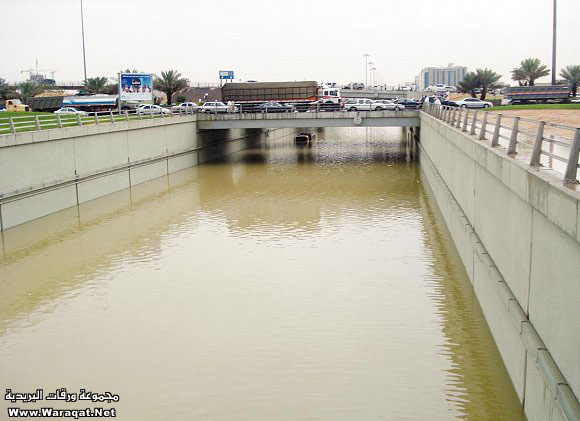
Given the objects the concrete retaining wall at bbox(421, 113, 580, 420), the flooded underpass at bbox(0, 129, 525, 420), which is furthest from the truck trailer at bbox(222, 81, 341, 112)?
the concrete retaining wall at bbox(421, 113, 580, 420)

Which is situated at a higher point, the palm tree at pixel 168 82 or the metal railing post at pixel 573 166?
the palm tree at pixel 168 82

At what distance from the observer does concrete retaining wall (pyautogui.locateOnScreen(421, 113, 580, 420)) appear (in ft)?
25.2

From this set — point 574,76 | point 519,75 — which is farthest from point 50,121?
point 519,75

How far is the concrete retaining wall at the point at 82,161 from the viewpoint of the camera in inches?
995

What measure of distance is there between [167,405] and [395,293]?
7.23 metres

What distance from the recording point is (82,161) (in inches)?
1235

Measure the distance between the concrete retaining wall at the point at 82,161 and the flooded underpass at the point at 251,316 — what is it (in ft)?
3.74

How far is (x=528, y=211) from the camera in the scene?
10.2m

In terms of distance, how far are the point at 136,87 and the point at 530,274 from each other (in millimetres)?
41654

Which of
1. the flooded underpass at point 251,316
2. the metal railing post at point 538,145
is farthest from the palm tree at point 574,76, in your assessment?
the metal railing post at point 538,145

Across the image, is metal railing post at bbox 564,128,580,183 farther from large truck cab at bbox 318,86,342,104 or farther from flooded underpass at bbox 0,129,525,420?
large truck cab at bbox 318,86,342,104

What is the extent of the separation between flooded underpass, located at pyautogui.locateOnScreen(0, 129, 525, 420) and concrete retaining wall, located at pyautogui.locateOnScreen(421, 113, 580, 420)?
924 mm

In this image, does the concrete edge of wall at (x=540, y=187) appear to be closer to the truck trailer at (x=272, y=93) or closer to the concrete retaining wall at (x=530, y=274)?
the concrete retaining wall at (x=530, y=274)

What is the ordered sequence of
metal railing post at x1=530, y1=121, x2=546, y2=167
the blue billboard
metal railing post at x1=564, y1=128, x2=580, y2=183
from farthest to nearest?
the blue billboard
metal railing post at x1=530, y1=121, x2=546, y2=167
metal railing post at x1=564, y1=128, x2=580, y2=183
